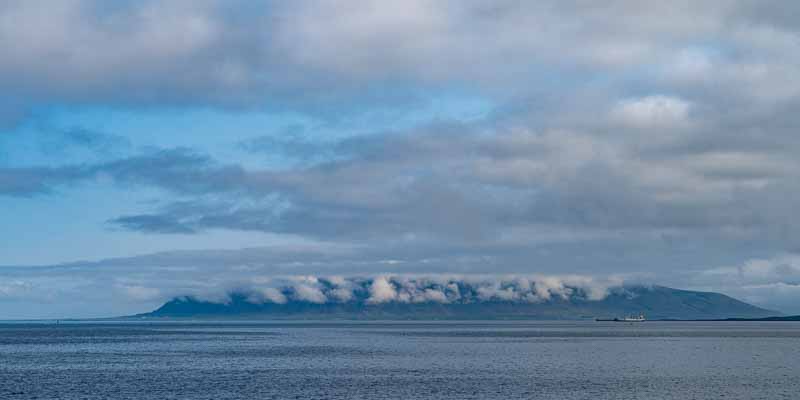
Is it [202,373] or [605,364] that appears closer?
[202,373]

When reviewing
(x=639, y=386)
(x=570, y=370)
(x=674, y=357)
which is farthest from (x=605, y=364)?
(x=639, y=386)

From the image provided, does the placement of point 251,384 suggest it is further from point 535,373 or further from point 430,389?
point 535,373

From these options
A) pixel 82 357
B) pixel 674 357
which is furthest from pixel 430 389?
pixel 82 357

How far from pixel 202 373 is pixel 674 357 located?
2871 inches

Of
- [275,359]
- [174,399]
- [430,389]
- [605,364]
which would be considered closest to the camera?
[174,399]

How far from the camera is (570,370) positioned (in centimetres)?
10712

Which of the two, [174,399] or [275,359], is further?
[275,359]

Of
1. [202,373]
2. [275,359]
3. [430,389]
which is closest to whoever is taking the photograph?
[430,389]

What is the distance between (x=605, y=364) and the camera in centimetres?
11744

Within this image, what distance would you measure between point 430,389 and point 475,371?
21558mm

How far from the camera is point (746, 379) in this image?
9469 cm

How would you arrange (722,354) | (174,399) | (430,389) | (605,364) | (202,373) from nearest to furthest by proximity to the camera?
(174,399) < (430,389) < (202,373) < (605,364) < (722,354)

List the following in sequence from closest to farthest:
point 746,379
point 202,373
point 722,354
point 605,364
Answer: point 746,379
point 202,373
point 605,364
point 722,354

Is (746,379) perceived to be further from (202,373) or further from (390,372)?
(202,373)
